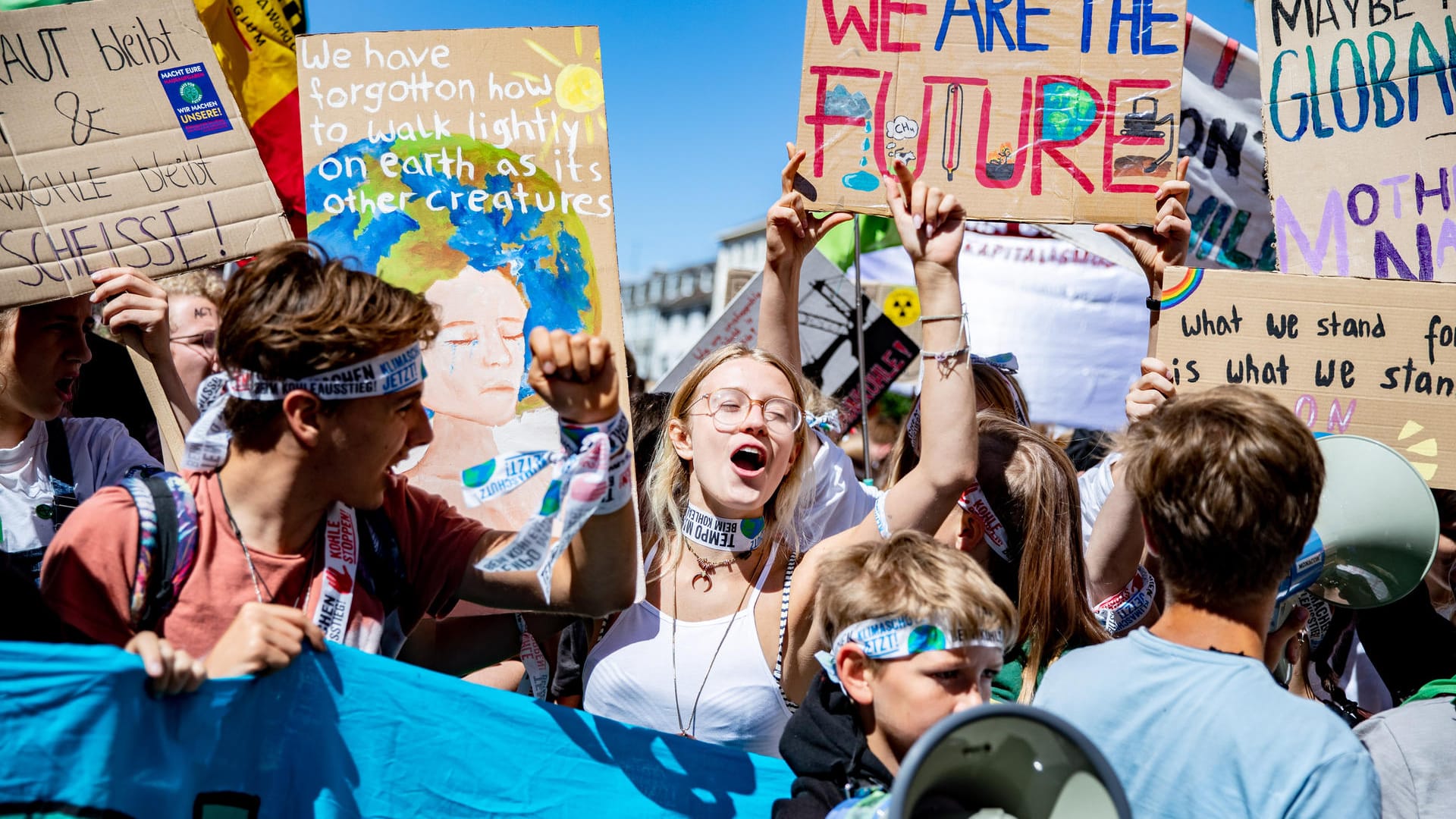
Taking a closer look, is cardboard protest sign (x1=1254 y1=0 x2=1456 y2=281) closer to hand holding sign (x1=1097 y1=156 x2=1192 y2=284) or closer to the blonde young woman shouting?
hand holding sign (x1=1097 y1=156 x2=1192 y2=284)

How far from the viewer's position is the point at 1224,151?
4539 millimetres

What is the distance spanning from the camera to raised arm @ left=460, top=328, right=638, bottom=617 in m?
1.85

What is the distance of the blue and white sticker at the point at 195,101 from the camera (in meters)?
2.67

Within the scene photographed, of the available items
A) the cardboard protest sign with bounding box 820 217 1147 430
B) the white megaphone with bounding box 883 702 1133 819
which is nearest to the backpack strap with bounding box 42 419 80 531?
the white megaphone with bounding box 883 702 1133 819

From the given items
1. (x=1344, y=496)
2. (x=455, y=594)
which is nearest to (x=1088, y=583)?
(x=1344, y=496)

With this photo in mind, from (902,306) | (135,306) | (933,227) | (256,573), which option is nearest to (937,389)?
(933,227)

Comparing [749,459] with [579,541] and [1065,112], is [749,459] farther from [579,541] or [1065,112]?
[1065,112]

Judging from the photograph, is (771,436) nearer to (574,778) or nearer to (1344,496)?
(574,778)

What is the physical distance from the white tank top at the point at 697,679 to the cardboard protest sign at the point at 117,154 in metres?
1.36

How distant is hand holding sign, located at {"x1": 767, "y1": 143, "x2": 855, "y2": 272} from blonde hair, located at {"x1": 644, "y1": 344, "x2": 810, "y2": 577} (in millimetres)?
288

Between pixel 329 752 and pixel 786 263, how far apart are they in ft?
5.79

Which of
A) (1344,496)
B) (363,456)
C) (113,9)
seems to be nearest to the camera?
(363,456)

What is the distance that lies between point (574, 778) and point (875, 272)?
5.37m

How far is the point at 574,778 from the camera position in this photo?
2139mm
